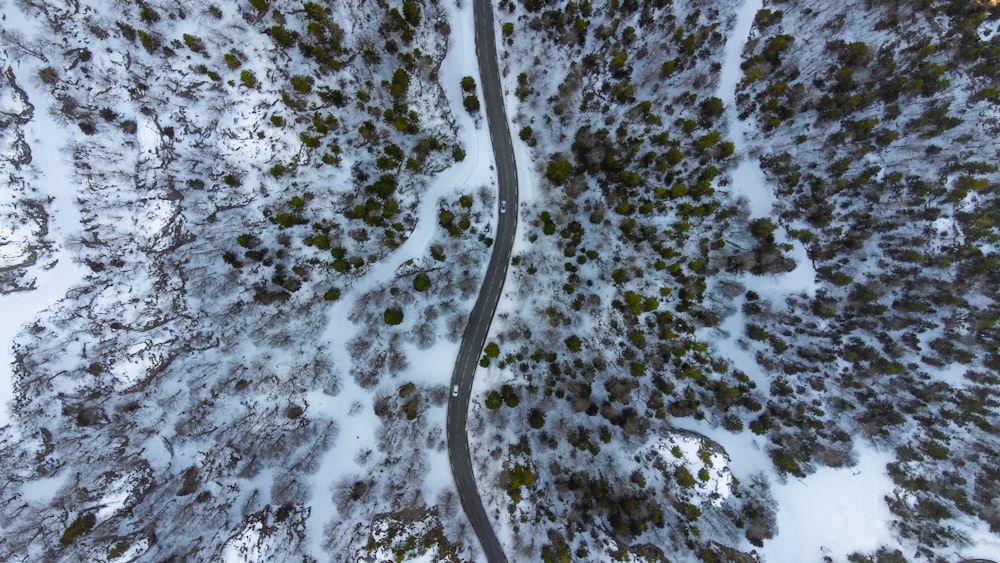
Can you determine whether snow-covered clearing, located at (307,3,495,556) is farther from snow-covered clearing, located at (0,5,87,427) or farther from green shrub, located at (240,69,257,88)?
snow-covered clearing, located at (0,5,87,427)

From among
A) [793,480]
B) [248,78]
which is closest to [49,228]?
[248,78]

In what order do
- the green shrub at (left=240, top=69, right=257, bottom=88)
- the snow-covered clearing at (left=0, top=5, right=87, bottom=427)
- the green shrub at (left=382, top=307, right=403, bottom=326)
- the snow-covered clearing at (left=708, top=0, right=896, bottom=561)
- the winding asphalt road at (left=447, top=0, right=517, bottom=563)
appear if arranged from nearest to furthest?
Answer: the green shrub at (left=240, top=69, right=257, bottom=88)
the snow-covered clearing at (left=0, top=5, right=87, bottom=427)
the snow-covered clearing at (left=708, top=0, right=896, bottom=561)
the green shrub at (left=382, top=307, right=403, bottom=326)
the winding asphalt road at (left=447, top=0, right=517, bottom=563)

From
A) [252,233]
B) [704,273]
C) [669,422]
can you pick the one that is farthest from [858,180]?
[252,233]

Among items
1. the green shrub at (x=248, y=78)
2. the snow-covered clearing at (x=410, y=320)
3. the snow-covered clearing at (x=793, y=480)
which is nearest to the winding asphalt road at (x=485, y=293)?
the snow-covered clearing at (x=410, y=320)

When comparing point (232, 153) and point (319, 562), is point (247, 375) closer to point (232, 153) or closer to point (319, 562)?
point (319, 562)

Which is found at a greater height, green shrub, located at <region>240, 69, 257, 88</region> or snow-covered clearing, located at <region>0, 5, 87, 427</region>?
green shrub, located at <region>240, 69, 257, 88</region>

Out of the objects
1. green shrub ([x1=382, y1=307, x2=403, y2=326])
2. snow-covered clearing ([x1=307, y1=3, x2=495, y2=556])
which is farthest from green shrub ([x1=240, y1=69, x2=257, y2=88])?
green shrub ([x1=382, y1=307, x2=403, y2=326])
